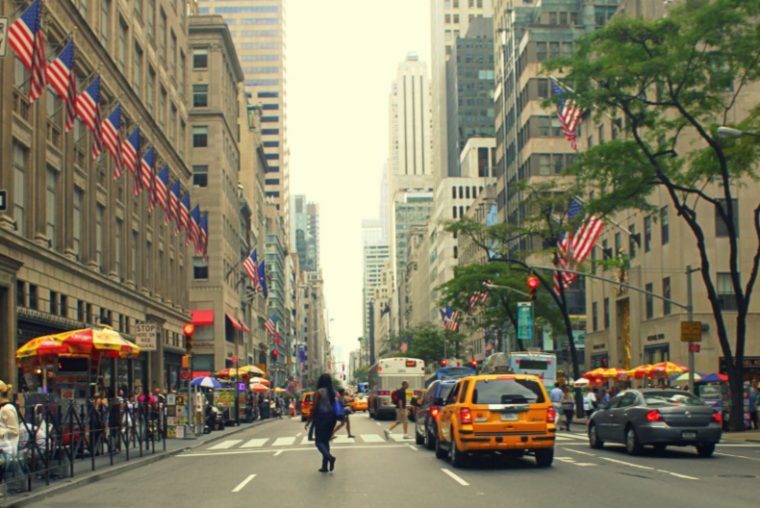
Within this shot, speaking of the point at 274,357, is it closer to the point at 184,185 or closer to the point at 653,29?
the point at 184,185

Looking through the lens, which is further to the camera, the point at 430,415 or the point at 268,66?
the point at 268,66

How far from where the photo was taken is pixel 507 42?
93625 millimetres

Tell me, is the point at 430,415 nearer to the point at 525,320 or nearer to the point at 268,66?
the point at 525,320

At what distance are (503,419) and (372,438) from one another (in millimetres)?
13013

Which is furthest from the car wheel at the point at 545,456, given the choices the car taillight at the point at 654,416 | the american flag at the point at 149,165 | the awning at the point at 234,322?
the awning at the point at 234,322

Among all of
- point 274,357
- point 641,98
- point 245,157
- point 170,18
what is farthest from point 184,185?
point 274,357

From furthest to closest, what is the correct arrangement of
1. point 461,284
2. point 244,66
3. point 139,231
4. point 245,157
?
point 244,66
point 245,157
point 461,284
point 139,231

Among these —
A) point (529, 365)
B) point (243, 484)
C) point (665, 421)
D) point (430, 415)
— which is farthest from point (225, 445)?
point (529, 365)

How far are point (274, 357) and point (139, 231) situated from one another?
71.7m

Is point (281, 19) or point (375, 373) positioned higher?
point (281, 19)

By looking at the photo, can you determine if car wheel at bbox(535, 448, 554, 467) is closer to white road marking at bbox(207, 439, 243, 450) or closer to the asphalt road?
the asphalt road

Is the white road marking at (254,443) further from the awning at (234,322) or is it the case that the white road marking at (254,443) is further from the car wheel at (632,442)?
the awning at (234,322)

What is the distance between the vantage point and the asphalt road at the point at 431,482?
1392 centimetres

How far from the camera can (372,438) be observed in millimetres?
31266
